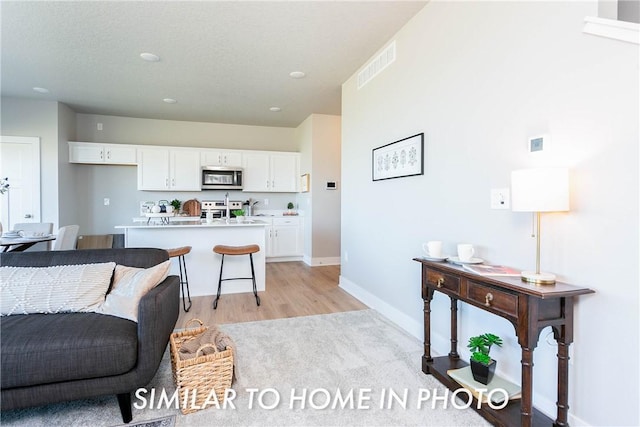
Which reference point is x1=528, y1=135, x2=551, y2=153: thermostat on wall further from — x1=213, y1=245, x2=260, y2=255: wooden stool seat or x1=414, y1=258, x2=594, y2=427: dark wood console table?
x1=213, y1=245, x2=260, y2=255: wooden stool seat

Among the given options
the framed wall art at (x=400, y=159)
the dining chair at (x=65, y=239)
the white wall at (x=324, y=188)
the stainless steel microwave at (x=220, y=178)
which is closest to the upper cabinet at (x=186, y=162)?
the stainless steel microwave at (x=220, y=178)

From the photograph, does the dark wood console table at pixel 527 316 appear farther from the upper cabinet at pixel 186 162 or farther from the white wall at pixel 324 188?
the upper cabinet at pixel 186 162

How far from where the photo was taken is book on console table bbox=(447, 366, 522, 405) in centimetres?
181

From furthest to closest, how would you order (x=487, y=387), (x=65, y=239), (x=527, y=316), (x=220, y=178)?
(x=220, y=178) → (x=65, y=239) → (x=487, y=387) → (x=527, y=316)

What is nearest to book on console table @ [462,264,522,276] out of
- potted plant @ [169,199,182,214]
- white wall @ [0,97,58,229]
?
potted plant @ [169,199,182,214]

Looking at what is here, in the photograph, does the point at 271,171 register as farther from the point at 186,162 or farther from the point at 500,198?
the point at 500,198

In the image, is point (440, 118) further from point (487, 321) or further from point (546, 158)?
point (487, 321)

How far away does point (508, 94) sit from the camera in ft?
6.42

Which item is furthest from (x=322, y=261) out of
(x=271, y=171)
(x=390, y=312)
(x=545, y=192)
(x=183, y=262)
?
(x=545, y=192)

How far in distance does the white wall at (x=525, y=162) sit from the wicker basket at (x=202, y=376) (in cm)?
159

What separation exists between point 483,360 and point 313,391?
0.99 m

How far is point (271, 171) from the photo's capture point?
651cm

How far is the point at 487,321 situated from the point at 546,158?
1047 mm

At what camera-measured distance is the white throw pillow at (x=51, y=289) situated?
191 centimetres
